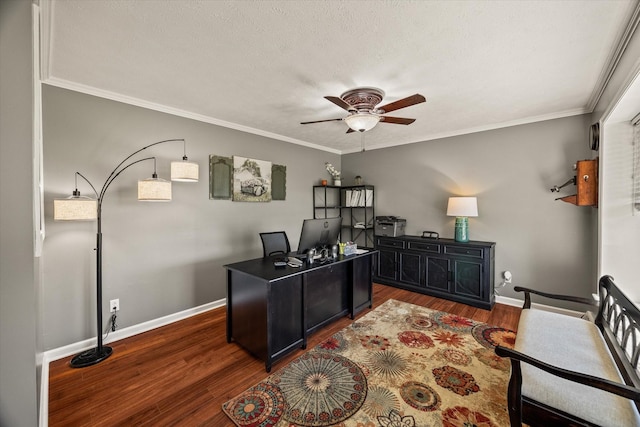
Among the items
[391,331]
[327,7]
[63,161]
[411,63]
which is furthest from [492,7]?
[63,161]

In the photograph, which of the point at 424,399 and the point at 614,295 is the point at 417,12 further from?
the point at 424,399

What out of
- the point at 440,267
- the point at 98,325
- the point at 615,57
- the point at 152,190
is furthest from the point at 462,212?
the point at 98,325

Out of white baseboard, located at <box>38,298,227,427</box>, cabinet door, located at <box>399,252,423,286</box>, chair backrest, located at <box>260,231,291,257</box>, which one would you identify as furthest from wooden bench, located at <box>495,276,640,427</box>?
white baseboard, located at <box>38,298,227,427</box>

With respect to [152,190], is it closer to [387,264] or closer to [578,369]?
[578,369]

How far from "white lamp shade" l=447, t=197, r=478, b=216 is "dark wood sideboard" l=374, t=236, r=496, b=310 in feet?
1.42

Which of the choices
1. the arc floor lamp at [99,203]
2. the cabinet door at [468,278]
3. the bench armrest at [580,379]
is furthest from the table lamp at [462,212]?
the arc floor lamp at [99,203]

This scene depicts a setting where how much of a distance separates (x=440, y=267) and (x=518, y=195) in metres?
1.43

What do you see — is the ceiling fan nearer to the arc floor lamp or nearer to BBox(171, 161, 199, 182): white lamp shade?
BBox(171, 161, 199, 182): white lamp shade

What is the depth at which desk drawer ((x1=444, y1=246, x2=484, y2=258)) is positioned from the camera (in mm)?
3422

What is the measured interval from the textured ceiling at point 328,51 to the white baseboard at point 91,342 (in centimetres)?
242

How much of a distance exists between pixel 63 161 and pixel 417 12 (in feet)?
10.3

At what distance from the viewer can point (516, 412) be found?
1299 mm

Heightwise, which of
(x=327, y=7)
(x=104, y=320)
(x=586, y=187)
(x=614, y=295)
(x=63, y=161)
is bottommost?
(x=104, y=320)

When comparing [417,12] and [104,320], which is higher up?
[417,12]
